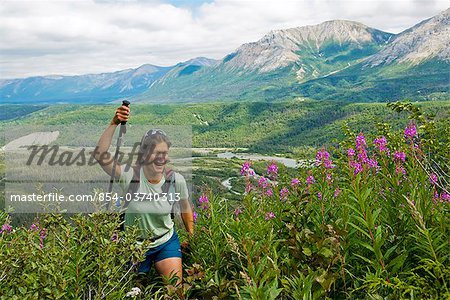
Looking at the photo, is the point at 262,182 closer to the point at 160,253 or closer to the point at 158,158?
the point at 158,158

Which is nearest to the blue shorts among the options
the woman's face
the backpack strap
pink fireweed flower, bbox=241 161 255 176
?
the backpack strap

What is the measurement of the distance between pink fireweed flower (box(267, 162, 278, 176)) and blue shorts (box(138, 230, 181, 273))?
2420 mm

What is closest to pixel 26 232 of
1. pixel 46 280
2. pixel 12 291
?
pixel 12 291

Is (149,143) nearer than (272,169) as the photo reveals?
Yes

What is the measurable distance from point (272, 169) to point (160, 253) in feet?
8.99

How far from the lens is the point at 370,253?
301cm

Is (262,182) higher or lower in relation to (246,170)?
lower

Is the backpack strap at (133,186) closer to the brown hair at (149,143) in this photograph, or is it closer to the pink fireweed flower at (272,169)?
the brown hair at (149,143)

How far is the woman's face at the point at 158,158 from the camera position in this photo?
4590mm

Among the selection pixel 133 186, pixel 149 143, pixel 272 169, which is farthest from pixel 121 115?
pixel 272 169

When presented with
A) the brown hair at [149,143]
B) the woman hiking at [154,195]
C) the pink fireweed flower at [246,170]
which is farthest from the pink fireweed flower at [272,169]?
the brown hair at [149,143]

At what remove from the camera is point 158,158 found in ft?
15.1

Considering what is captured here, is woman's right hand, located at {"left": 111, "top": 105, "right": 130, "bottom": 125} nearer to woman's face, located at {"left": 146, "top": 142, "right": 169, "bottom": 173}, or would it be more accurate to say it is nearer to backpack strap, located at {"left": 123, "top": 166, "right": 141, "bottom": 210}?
woman's face, located at {"left": 146, "top": 142, "right": 169, "bottom": 173}

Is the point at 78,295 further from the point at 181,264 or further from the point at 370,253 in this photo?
the point at 370,253
